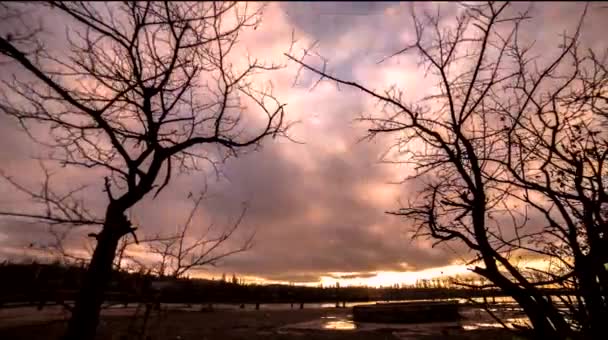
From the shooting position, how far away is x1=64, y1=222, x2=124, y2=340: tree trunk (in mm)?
3164

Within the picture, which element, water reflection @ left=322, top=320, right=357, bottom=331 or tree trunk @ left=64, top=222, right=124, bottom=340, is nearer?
tree trunk @ left=64, top=222, right=124, bottom=340

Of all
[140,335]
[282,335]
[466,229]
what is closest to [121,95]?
[140,335]

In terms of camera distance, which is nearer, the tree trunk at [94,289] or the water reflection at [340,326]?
the tree trunk at [94,289]

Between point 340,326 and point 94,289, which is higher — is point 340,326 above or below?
below

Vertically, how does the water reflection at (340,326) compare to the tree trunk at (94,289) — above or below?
below

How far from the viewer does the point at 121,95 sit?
3.62 meters

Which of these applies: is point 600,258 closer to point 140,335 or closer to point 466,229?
point 466,229

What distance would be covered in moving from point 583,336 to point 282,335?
18.7 meters

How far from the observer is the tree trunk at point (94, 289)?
3.16m

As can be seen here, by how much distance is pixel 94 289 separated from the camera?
3.25m

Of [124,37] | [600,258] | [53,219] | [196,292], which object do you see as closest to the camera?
[53,219]

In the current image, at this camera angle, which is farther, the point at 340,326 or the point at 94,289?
the point at 340,326

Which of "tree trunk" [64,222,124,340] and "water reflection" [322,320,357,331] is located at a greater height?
"tree trunk" [64,222,124,340]

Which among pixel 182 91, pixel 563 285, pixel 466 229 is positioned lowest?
pixel 563 285
